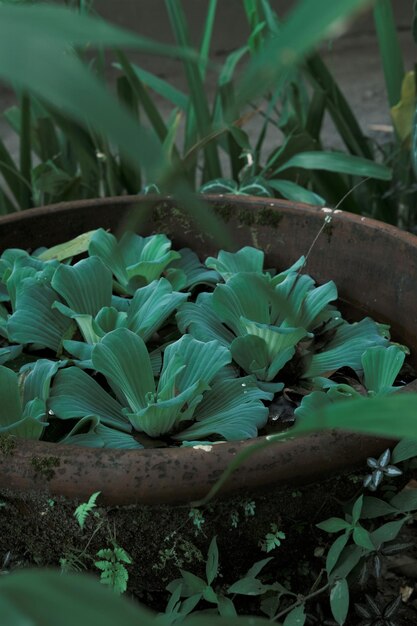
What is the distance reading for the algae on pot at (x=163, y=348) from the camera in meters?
0.70

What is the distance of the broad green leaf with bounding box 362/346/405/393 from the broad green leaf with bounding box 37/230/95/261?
0.34m

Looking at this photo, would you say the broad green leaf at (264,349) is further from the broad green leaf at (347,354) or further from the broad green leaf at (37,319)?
the broad green leaf at (37,319)

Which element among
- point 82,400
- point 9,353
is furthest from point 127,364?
point 9,353

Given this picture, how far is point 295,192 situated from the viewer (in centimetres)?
117

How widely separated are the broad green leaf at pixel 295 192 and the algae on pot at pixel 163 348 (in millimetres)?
251

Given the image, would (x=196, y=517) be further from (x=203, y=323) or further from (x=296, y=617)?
(x=203, y=323)

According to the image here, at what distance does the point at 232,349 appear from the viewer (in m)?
0.77

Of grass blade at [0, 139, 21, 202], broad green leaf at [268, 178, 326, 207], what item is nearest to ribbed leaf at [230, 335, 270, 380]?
broad green leaf at [268, 178, 326, 207]

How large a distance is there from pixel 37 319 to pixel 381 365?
333 millimetres

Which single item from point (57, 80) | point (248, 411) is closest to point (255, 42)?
point (248, 411)

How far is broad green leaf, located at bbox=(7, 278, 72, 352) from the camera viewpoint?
2.62 feet

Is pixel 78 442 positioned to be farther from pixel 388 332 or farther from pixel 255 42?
pixel 255 42

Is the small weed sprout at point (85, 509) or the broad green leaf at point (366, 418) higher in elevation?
the broad green leaf at point (366, 418)

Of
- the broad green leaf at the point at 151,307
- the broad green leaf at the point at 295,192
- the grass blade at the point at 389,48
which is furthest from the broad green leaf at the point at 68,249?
the grass blade at the point at 389,48
